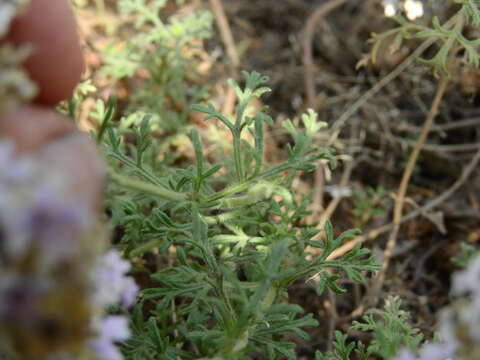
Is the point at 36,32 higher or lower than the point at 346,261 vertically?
higher

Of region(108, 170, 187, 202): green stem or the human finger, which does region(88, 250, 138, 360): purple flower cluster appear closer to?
region(108, 170, 187, 202): green stem

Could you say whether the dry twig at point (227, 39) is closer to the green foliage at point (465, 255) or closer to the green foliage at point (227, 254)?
the green foliage at point (227, 254)

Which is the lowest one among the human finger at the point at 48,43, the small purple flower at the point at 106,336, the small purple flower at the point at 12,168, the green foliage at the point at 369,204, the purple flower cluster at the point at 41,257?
the green foliage at the point at 369,204

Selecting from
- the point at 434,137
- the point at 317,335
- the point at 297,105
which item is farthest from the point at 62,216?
the point at 434,137

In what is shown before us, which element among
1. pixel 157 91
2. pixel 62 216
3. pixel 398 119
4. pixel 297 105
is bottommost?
pixel 398 119

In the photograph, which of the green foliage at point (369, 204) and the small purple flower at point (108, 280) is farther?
the green foliage at point (369, 204)

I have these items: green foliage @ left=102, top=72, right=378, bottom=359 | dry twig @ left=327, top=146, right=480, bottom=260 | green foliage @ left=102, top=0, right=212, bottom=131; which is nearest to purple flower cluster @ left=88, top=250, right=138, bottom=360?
green foliage @ left=102, top=72, right=378, bottom=359

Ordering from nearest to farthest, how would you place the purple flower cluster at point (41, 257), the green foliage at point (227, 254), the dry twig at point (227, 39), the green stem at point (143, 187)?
the purple flower cluster at point (41, 257) < the green stem at point (143, 187) < the green foliage at point (227, 254) < the dry twig at point (227, 39)

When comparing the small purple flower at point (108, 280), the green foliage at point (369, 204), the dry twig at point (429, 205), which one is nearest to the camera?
the small purple flower at point (108, 280)

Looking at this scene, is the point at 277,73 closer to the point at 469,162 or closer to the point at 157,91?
the point at 157,91

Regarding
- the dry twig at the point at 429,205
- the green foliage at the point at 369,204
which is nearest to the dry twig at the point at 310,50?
the green foliage at the point at 369,204

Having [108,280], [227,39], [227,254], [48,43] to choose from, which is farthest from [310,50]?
[108,280]
